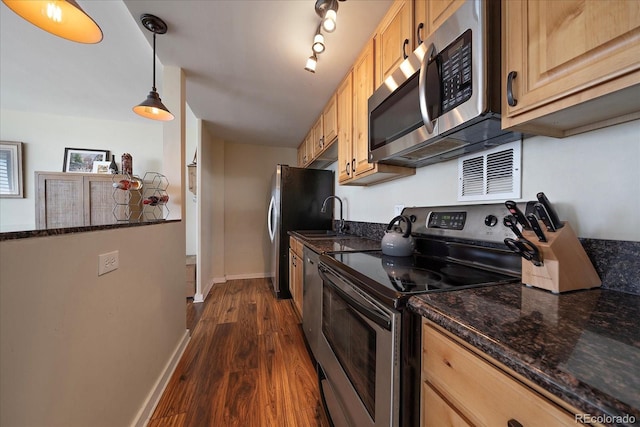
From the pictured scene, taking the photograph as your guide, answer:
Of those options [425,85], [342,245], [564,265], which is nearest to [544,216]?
[564,265]

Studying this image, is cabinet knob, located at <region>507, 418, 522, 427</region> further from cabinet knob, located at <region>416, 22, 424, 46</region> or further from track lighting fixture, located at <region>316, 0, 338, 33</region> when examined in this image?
track lighting fixture, located at <region>316, 0, 338, 33</region>

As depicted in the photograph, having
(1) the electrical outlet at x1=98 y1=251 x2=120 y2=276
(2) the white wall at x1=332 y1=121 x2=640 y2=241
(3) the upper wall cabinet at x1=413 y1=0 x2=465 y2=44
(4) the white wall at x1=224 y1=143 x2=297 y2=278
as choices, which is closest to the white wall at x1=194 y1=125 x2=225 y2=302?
(4) the white wall at x1=224 y1=143 x2=297 y2=278

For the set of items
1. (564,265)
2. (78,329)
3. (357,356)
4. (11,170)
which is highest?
(11,170)

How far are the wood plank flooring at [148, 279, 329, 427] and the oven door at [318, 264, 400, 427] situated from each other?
0.23 meters

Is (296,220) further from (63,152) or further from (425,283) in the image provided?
(63,152)

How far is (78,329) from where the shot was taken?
2.72 ft

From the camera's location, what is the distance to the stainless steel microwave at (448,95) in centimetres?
80

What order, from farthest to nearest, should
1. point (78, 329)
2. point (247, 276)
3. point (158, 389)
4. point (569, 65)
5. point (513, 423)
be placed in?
1. point (247, 276)
2. point (158, 389)
3. point (78, 329)
4. point (569, 65)
5. point (513, 423)

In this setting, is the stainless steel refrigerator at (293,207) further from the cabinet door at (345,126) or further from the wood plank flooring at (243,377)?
the cabinet door at (345,126)

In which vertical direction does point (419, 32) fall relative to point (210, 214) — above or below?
above

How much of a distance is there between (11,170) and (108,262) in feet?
12.8

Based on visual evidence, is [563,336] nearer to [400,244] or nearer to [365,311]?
[365,311]

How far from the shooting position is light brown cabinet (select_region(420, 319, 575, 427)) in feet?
1.30

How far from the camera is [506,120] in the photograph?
0.78 m
